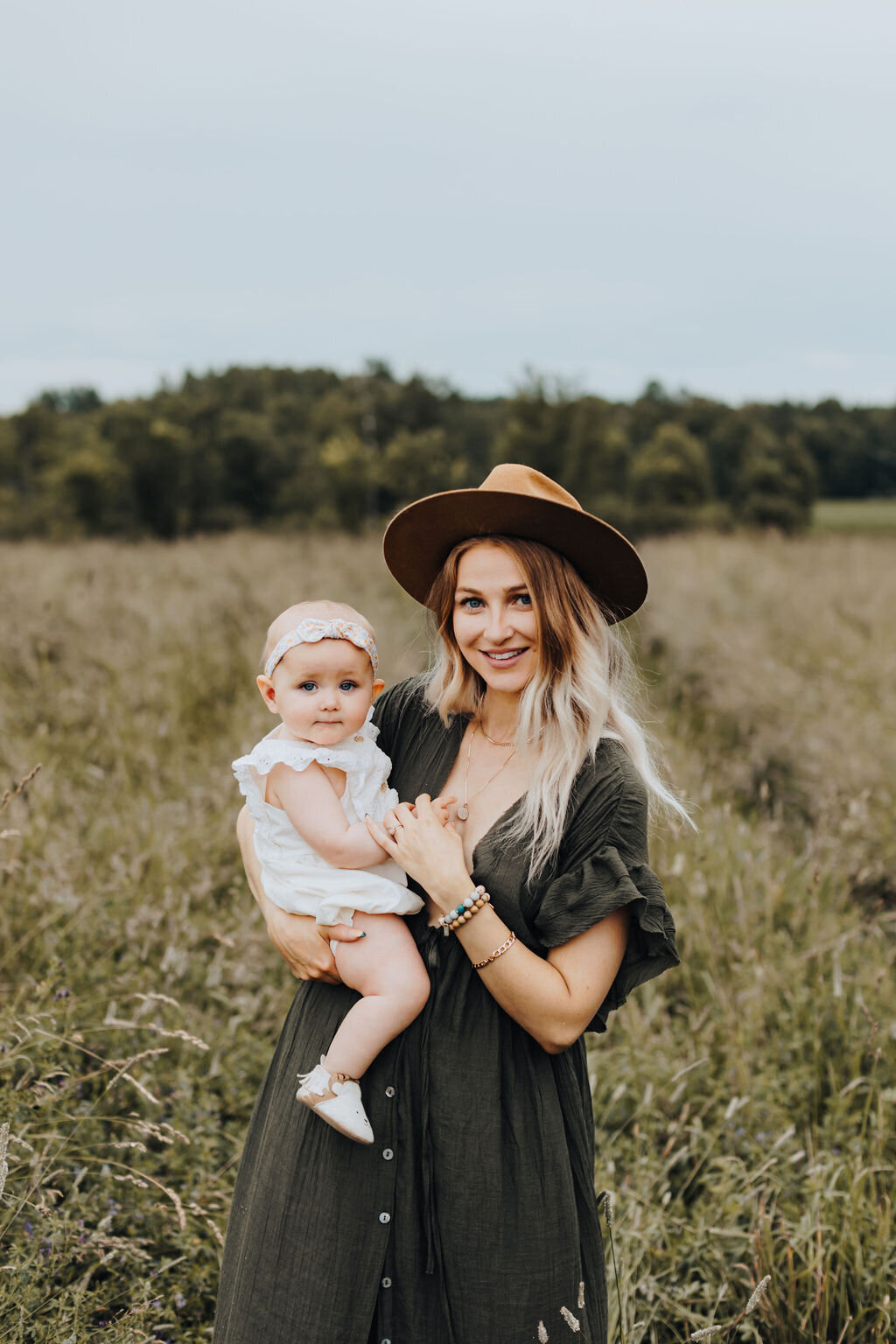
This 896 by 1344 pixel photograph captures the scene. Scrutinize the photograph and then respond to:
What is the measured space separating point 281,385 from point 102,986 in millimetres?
39778

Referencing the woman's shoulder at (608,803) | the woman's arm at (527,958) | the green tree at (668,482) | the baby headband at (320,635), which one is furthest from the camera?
the green tree at (668,482)

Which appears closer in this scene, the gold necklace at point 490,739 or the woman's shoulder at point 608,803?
the woman's shoulder at point 608,803

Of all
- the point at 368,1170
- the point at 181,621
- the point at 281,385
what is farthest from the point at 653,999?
the point at 281,385

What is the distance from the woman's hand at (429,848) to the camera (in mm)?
1813

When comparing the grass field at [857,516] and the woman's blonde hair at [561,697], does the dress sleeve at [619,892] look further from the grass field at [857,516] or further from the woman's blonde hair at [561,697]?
the grass field at [857,516]

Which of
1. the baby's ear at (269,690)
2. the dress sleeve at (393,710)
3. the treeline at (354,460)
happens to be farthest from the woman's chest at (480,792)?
the treeline at (354,460)

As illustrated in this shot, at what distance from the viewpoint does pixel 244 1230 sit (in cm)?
191

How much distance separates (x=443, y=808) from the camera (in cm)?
200

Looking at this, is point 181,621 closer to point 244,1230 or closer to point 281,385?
point 244,1230

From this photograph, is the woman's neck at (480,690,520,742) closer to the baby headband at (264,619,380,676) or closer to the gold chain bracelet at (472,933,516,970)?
the baby headband at (264,619,380,676)

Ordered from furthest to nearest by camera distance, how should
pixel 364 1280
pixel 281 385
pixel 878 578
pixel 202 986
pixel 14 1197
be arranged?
pixel 281 385, pixel 878 578, pixel 202 986, pixel 14 1197, pixel 364 1280

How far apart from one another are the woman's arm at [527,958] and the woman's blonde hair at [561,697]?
157 millimetres

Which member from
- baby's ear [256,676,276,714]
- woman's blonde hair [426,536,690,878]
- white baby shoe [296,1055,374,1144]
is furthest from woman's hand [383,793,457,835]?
white baby shoe [296,1055,374,1144]

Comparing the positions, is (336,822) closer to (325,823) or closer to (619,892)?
(325,823)
